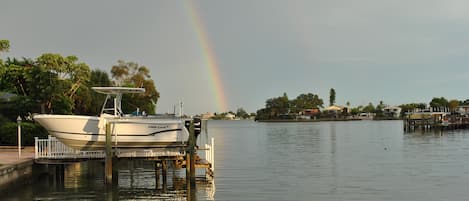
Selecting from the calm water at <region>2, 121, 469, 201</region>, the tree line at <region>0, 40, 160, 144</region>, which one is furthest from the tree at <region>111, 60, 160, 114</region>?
the calm water at <region>2, 121, 469, 201</region>

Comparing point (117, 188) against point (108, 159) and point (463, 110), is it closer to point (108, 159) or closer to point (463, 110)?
point (108, 159)

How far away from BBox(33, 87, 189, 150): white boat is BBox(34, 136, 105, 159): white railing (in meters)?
0.48

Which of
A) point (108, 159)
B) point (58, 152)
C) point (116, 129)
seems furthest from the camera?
point (116, 129)

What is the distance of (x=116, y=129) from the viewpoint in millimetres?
21875

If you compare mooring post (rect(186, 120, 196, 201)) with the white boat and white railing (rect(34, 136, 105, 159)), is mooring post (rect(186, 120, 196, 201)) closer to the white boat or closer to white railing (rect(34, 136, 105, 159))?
the white boat

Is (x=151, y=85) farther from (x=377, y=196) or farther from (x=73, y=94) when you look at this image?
(x=377, y=196)

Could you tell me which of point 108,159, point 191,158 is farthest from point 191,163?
point 108,159

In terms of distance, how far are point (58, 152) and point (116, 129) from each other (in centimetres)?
275

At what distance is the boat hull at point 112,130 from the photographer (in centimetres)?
2145

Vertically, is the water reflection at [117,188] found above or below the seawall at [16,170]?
below

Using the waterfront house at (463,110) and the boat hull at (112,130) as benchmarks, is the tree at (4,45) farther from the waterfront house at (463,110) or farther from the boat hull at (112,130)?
the waterfront house at (463,110)

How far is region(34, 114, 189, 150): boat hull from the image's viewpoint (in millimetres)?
21453

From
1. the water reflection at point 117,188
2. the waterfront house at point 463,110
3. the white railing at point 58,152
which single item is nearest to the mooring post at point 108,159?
the water reflection at point 117,188

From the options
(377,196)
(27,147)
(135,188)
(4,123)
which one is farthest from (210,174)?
(4,123)
